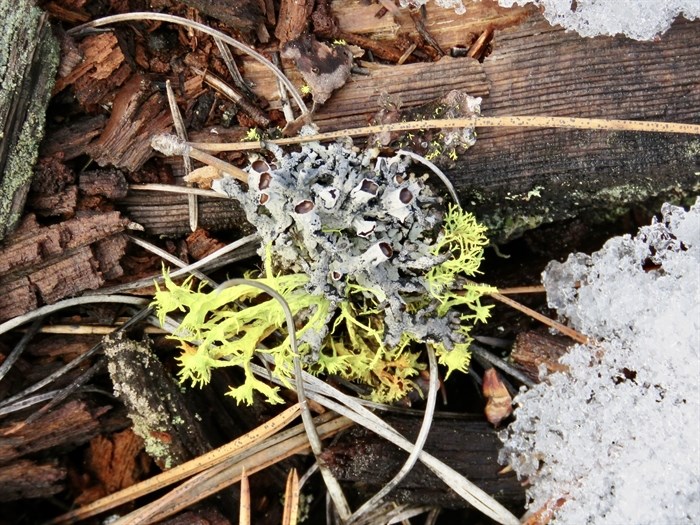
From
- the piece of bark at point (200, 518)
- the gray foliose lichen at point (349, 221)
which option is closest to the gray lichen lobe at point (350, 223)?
the gray foliose lichen at point (349, 221)

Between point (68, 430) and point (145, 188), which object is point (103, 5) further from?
point (68, 430)

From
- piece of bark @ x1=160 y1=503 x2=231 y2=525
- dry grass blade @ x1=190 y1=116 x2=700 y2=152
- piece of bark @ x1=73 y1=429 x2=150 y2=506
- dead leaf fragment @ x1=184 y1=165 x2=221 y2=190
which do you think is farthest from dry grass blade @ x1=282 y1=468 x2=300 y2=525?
dry grass blade @ x1=190 y1=116 x2=700 y2=152

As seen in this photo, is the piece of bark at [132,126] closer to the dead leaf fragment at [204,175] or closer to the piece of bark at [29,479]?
the dead leaf fragment at [204,175]

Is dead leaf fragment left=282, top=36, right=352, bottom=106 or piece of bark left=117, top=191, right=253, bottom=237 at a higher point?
dead leaf fragment left=282, top=36, right=352, bottom=106

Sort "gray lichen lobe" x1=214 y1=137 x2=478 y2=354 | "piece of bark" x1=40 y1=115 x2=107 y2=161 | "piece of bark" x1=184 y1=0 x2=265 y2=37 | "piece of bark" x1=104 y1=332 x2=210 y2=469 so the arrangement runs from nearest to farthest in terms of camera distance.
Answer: "gray lichen lobe" x1=214 y1=137 x2=478 y2=354 → "piece of bark" x1=184 y1=0 x2=265 y2=37 → "piece of bark" x1=40 y1=115 x2=107 y2=161 → "piece of bark" x1=104 y1=332 x2=210 y2=469

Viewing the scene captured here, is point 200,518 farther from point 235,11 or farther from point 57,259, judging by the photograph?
point 235,11

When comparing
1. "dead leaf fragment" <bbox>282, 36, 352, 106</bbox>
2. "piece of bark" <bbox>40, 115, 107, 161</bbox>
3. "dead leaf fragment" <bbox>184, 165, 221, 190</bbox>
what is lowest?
"dead leaf fragment" <bbox>184, 165, 221, 190</bbox>

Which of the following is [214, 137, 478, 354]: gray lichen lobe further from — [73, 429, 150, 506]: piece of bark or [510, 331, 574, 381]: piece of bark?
[73, 429, 150, 506]: piece of bark
